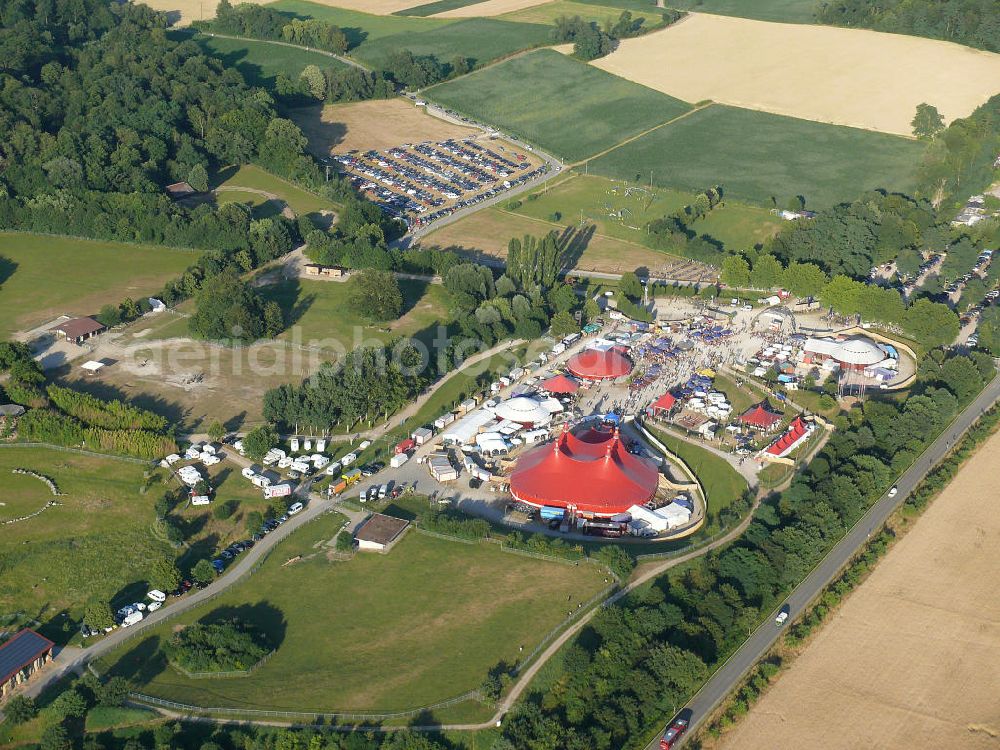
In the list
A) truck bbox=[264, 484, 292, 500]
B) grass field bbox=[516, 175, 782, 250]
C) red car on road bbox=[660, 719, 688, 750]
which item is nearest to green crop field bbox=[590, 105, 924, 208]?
grass field bbox=[516, 175, 782, 250]

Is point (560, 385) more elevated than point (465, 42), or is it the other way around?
point (465, 42)

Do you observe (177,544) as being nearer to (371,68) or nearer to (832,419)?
(832,419)

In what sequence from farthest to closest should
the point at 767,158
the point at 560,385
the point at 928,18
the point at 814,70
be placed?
the point at 928,18
the point at 814,70
the point at 767,158
the point at 560,385

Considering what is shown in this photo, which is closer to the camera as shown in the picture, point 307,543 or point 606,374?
point 307,543

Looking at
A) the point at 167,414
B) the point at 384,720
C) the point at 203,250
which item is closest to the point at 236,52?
the point at 203,250

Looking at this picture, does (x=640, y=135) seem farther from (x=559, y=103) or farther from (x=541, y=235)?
(x=541, y=235)

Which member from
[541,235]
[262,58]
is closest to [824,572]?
[541,235]

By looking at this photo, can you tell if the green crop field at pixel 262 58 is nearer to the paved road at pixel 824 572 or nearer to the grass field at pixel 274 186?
the grass field at pixel 274 186
